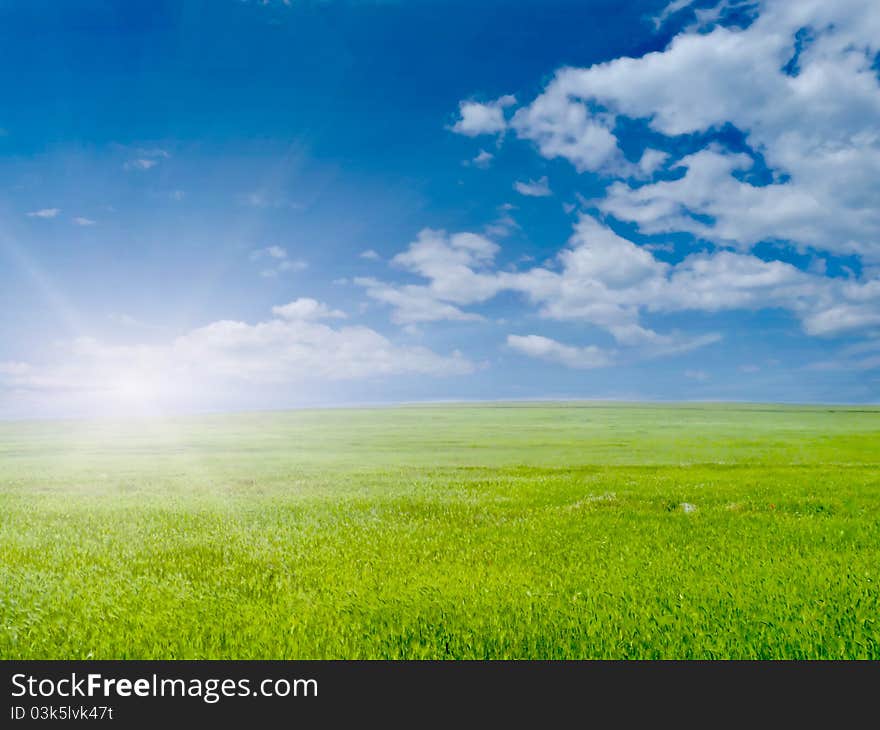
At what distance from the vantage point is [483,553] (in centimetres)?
1320

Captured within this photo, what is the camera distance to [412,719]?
6.23 m

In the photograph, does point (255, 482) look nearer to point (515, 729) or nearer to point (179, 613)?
point (179, 613)

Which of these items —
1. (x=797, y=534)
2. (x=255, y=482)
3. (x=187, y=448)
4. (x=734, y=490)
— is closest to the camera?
(x=797, y=534)

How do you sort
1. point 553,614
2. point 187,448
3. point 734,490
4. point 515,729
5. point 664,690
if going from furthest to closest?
point 187,448 → point 734,490 → point 553,614 → point 664,690 → point 515,729

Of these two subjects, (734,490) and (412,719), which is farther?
(734,490)

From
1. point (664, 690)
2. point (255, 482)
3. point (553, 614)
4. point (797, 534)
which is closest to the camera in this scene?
point (664, 690)

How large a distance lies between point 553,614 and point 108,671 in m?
6.38

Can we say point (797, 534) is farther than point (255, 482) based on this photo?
No

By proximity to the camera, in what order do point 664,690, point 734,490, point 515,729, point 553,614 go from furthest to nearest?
1. point 734,490
2. point 553,614
3. point 664,690
4. point 515,729

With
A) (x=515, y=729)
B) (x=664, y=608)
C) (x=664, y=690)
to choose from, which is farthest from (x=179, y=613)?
(x=664, y=608)

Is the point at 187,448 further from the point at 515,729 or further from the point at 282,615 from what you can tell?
the point at 515,729

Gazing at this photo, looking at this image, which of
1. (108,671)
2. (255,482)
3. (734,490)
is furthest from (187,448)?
(108,671)

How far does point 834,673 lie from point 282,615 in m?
7.98

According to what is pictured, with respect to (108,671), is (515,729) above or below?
below
